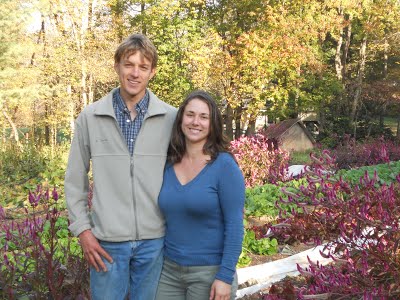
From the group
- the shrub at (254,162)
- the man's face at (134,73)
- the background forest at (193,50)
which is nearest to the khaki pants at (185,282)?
the man's face at (134,73)

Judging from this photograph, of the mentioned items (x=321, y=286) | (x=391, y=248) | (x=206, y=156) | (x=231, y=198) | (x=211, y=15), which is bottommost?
(x=321, y=286)

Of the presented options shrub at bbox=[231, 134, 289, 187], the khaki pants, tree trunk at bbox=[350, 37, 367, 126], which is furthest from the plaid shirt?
tree trunk at bbox=[350, 37, 367, 126]

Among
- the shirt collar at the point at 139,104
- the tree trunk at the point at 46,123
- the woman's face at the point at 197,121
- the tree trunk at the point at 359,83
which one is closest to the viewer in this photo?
the woman's face at the point at 197,121

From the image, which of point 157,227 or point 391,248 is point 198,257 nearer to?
point 157,227

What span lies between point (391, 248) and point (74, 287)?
6.77 ft

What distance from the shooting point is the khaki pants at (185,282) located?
2326 mm

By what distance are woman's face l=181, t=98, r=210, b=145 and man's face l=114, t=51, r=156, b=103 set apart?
0.96 ft

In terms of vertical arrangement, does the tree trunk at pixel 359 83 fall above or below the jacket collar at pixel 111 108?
above

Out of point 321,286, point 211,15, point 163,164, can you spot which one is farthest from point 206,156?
point 211,15

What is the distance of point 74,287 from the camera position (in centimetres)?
321

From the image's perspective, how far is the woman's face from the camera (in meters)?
2.35

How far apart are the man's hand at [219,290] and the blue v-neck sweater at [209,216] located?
2 cm

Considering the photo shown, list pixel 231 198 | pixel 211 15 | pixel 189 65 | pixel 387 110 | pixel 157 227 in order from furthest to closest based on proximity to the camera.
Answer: pixel 387 110
pixel 211 15
pixel 189 65
pixel 157 227
pixel 231 198

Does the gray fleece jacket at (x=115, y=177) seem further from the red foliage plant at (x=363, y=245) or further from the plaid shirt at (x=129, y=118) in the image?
the red foliage plant at (x=363, y=245)
